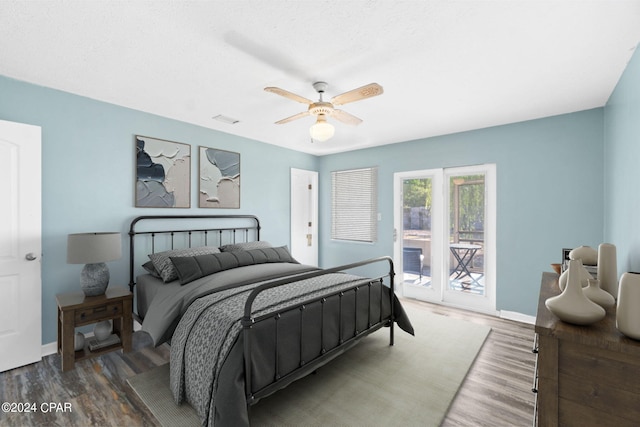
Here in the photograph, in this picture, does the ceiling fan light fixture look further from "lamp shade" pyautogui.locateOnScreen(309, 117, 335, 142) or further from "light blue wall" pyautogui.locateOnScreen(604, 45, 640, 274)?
"light blue wall" pyautogui.locateOnScreen(604, 45, 640, 274)

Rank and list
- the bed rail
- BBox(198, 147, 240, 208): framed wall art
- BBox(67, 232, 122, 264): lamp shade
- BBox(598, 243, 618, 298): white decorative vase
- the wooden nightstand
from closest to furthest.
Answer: BBox(598, 243, 618, 298): white decorative vase
the bed rail
the wooden nightstand
BBox(67, 232, 122, 264): lamp shade
BBox(198, 147, 240, 208): framed wall art

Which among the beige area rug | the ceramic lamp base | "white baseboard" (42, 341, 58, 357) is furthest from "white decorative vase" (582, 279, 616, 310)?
"white baseboard" (42, 341, 58, 357)

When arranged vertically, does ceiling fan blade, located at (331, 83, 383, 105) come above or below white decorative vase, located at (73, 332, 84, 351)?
above

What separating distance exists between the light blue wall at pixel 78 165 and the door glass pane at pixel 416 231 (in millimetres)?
3195

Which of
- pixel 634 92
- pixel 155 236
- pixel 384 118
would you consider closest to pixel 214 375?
pixel 155 236

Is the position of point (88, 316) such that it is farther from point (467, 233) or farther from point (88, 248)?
point (467, 233)

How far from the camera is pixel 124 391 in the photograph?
7.37 feet

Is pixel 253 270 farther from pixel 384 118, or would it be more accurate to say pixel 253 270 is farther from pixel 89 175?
pixel 384 118

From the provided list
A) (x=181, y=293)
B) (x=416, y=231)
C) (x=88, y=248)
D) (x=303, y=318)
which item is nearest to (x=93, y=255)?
(x=88, y=248)

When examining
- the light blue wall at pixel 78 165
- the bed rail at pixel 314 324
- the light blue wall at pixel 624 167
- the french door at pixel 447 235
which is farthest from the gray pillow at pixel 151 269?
the light blue wall at pixel 624 167

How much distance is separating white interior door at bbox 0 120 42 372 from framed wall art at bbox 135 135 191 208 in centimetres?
89

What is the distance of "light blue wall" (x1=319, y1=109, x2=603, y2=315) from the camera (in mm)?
3299

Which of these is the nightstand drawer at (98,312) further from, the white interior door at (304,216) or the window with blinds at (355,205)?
the window with blinds at (355,205)

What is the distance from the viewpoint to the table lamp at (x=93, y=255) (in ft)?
8.62
